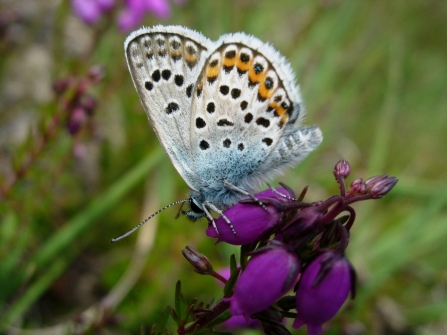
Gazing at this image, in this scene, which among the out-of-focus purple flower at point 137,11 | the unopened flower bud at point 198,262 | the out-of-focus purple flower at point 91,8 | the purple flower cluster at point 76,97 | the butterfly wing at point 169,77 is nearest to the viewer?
the unopened flower bud at point 198,262

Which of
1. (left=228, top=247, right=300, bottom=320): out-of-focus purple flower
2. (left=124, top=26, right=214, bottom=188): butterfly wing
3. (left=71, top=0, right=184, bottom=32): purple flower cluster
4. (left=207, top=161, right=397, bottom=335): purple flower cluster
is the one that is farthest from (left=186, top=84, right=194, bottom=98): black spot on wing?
(left=71, top=0, right=184, bottom=32): purple flower cluster

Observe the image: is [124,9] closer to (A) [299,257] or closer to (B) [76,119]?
(B) [76,119]

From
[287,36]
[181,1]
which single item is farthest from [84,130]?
[287,36]

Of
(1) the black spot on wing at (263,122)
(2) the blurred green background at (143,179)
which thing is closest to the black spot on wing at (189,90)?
(1) the black spot on wing at (263,122)

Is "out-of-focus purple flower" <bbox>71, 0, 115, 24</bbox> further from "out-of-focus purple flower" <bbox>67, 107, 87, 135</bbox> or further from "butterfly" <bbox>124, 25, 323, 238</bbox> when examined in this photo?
"butterfly" <bbox>124, 25, 323, 238</bbox>

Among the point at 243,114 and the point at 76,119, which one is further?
the point at 76,119

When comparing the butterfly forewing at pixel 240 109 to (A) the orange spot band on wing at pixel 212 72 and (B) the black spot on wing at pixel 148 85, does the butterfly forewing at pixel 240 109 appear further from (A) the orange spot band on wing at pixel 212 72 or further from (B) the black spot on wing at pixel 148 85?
(B) the black spot on wing at pixel 148 85

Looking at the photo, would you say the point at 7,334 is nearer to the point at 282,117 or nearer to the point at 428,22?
the point at 282,117

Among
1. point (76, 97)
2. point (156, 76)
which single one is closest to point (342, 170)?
point (156, 76)
